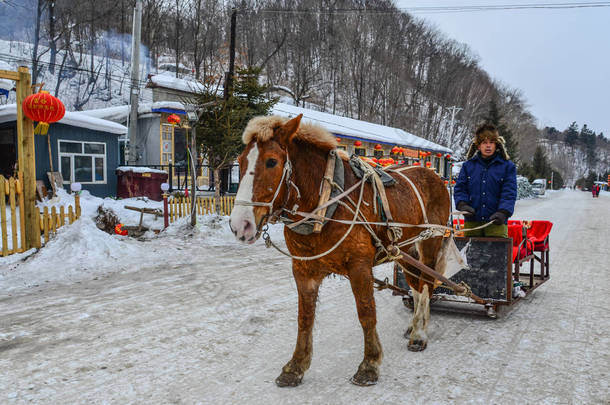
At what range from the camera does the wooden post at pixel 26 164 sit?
A: 752 centimetres

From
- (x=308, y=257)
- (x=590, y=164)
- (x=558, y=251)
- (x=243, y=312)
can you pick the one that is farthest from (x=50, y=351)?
(x=590, y=164)

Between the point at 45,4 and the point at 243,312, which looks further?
the point at 45,4

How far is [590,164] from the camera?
131m

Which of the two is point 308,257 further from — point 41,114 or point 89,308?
point 41,114

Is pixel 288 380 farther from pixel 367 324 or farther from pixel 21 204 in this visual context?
pixel 21 204

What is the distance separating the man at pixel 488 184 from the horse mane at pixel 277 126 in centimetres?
220

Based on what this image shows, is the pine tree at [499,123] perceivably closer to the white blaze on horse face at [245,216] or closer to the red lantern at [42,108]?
the red lantern at [42,108]

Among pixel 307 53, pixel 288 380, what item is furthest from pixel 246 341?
pixel 307 53

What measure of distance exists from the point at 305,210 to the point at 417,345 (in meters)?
1.87

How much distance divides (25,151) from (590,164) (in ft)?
514

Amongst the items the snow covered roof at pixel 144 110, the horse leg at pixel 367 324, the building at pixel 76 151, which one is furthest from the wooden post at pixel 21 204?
the snow covered roof at pixel 144 110

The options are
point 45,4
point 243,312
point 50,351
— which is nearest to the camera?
point 50,351

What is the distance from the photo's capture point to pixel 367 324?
10.7ft

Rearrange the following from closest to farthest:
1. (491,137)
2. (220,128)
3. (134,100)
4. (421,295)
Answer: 1. (421,295)
2. (491,137)
3. (220,128)
4. (134,100)
